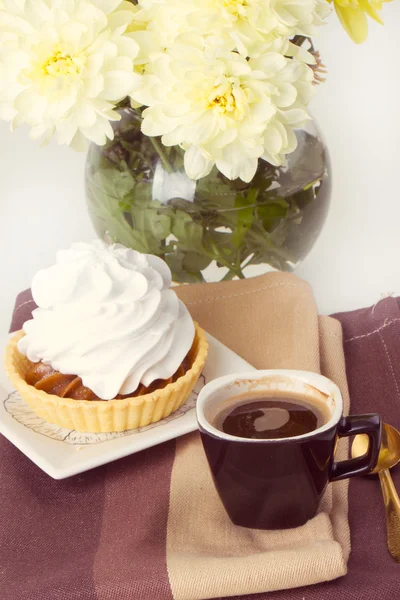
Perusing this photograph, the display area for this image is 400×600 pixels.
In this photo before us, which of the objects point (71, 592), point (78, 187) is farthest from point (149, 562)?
point (78, 187)

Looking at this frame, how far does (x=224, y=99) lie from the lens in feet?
5.04

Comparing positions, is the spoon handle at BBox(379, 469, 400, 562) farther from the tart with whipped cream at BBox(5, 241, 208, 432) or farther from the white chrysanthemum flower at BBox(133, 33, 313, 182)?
the white chrysanthemum flower at BBox(133, 33, 313, 182)

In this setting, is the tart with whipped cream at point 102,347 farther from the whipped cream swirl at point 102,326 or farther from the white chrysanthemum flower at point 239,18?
the white chrysanthemum flower at point 239,18

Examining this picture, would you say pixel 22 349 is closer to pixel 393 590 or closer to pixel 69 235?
pixel 393 590

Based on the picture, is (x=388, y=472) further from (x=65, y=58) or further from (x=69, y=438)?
(x=65, y=58)

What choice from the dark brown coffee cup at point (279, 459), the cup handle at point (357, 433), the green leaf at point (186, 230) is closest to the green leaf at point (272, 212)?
the green leaf at point (186, 230)

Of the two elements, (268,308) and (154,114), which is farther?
(268,308)

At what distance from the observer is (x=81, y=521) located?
1512 mm

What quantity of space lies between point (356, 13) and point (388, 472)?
823 mm

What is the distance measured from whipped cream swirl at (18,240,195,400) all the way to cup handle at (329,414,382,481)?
409 millimetres

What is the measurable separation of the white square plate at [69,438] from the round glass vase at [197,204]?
13.2 inches

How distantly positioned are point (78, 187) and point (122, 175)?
128 centimetres

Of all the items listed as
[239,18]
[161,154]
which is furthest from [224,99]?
[161,154]

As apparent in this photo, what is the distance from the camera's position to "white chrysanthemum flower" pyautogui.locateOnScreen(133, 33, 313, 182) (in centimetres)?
151
